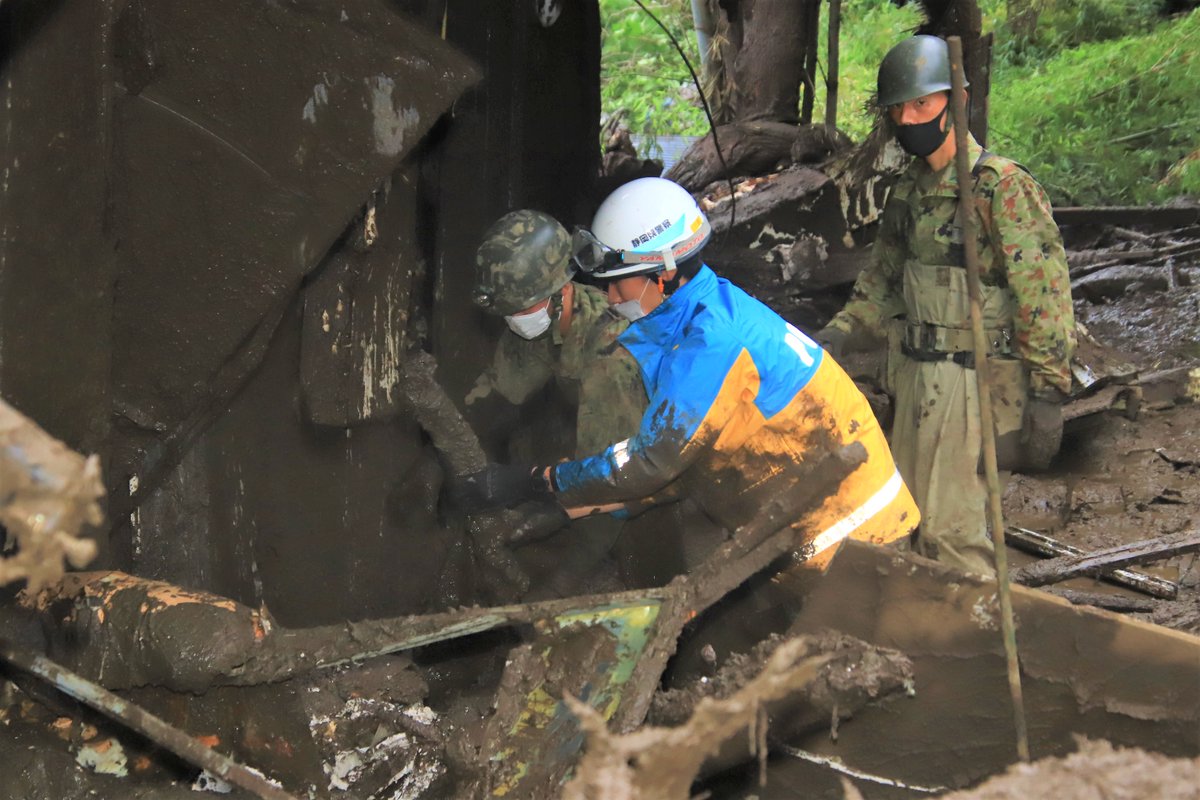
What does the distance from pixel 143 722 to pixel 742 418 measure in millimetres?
1990

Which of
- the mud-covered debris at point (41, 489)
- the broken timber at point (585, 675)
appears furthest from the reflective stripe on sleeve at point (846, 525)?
the mud-covered debris at point (41, 489)

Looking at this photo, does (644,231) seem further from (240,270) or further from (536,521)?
(536,521)

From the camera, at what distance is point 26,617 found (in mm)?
2861

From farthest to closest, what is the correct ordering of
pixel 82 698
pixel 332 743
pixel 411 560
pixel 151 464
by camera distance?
pixel 411 560
pixel 151 464
pixel 332 743
pixel 82 698

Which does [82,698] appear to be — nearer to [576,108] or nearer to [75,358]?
[75,358]

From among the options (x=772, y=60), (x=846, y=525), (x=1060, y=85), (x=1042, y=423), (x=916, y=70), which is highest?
(x=1060, y=85)

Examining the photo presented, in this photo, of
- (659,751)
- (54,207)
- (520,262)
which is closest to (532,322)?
(520,262)

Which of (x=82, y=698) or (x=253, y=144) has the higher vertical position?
(x=253, y=144)

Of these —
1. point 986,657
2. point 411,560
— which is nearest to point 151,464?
point 411,560

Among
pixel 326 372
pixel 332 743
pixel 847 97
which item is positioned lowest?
pixel 332 743

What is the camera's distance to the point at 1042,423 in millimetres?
4363

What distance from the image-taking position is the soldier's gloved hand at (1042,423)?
14.2 ft

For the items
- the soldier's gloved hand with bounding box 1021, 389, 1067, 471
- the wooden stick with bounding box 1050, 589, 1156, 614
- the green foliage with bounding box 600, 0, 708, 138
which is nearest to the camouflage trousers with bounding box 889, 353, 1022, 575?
the soldier's gloved hand with bounding box 1021, 389, 1067, 471

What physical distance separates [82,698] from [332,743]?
712mm
